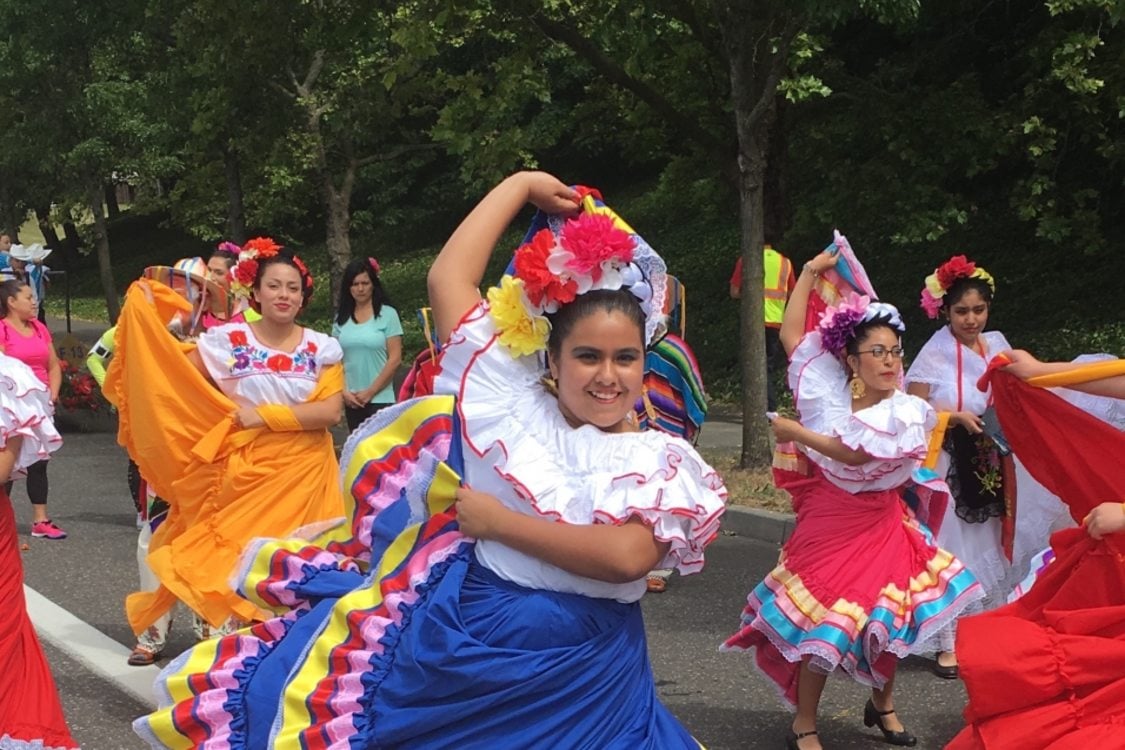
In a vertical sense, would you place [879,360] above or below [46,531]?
above

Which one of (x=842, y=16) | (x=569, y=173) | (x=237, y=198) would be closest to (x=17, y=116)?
(x=237, y=198)

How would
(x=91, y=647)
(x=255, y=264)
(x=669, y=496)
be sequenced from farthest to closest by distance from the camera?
(x=91, y=647) → (x=255, y=264) → (x=669, y=496)

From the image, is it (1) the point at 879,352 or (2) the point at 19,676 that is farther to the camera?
(1) the point at 879,352

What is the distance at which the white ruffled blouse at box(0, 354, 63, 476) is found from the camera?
434cm

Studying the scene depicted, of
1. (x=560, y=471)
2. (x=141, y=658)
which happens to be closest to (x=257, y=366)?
(x=141, y=658)

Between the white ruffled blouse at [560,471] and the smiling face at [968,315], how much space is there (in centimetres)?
387

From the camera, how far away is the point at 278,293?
6035mm

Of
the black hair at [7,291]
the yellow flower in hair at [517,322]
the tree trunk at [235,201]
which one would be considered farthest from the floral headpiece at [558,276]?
the tree trunk at [235,201]

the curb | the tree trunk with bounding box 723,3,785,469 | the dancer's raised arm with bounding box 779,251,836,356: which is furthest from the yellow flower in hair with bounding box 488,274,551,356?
the tree trunk with bounding box 723,3,785,469

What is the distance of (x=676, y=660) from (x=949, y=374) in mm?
1882

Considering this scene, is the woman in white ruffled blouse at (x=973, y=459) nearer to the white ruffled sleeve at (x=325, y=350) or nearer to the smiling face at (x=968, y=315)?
the smiling face at (x=968, y=315)

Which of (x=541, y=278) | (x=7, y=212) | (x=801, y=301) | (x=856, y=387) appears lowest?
(x=856, y=387)

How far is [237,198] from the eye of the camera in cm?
1906

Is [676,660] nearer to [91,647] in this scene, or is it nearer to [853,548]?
[853,548]
